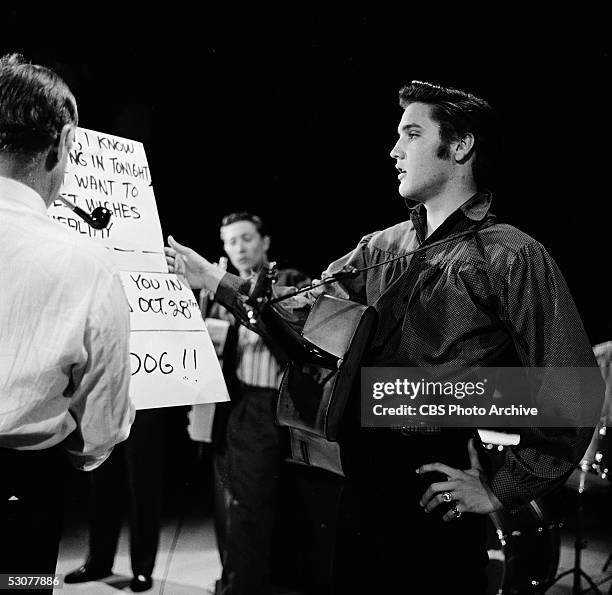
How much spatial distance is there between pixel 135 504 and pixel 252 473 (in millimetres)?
655

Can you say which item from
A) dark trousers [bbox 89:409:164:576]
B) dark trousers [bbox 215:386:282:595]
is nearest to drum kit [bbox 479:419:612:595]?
dark trousers [bbox 215:386:282:595]

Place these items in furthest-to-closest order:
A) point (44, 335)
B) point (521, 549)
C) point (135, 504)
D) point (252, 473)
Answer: point (135, 504) < point (252, 473) < point (521, 549) < point (44, 335)

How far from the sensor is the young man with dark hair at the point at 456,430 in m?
1.46

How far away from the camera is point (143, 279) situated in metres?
1.68

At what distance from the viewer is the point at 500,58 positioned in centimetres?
349

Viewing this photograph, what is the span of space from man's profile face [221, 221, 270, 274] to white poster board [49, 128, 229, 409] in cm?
186

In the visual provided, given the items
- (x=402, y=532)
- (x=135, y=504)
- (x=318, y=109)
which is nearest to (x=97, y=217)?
(x=402, y=532)

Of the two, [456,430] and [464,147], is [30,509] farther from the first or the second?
[464,147]

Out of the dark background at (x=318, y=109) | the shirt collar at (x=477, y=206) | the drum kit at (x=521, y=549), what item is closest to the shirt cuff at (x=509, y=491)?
the shirt collar at (x=477, y=206)

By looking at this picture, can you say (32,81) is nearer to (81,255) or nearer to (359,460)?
(81,255)

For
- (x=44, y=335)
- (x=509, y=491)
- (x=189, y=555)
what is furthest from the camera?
(x=189, y=555)

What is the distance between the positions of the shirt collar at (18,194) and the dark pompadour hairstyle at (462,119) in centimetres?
99

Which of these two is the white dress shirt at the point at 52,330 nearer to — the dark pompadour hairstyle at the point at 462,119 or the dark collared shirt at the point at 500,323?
the dark collared shirt at the point at 500,323

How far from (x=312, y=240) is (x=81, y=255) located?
367 centimetres
